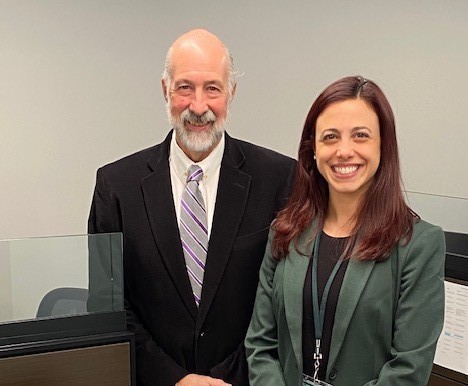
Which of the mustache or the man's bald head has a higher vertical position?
the man's bald head

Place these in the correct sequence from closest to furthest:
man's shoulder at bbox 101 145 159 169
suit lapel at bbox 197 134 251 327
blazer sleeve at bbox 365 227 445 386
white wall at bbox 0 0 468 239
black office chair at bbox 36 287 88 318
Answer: blazer sleeve at bbox 365 227 445 386 → black office chair at bbox 36 287 88 318 → suit lapel at bbox 197 134 251 327 → man's shoulder at bbox 101 145 159 169 → white wall at bbox 0 0 468 239

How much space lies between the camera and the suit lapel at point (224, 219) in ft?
5.17

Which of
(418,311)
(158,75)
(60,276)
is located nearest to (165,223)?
(60,276)

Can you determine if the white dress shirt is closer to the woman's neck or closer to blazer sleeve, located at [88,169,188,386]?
blazer sleeve, located at [88,169,188,386]

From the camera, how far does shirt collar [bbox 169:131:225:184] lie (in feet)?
5.42

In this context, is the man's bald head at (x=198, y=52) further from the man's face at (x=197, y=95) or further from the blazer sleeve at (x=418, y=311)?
the blazer sleeve at (x=418, y=311)

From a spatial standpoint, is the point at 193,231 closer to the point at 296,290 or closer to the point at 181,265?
the point at 181,265

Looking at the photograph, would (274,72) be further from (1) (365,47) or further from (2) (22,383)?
(2) (22,383)

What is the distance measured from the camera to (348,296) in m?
1.32

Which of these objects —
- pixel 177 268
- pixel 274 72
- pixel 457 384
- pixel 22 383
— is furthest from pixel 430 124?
pixel 22 383

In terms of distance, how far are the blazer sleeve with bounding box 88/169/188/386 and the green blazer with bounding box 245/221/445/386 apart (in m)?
0.34

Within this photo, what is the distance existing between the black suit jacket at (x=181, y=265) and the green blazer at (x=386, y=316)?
0.76 feet

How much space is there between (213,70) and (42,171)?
1459mm

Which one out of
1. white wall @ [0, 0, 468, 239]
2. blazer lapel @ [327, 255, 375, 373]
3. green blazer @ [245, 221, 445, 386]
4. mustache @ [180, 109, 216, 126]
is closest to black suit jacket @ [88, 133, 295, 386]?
mustache @ [180, 109, 216, 126]
